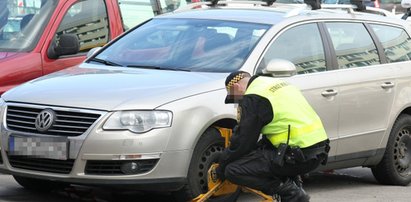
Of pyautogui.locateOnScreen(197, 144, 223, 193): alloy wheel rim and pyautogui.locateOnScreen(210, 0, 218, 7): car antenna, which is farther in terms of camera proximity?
pyautogui.locateOnScreen(210, 0, 218, 7): car antenna

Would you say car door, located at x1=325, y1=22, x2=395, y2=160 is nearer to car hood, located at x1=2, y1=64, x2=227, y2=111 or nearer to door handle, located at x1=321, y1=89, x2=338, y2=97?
door handle, located at x1=321, y1=89, x2=338, y2=97

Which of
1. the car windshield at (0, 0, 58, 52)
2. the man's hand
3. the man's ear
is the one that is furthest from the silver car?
the car windshield at (0, 0, 58, 52)

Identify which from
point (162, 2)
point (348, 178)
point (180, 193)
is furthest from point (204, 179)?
point (162, 2)

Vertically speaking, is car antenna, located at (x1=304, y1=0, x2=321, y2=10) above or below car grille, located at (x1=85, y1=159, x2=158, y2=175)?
above

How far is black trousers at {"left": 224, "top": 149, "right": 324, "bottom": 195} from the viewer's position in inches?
229

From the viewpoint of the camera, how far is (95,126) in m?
6.36

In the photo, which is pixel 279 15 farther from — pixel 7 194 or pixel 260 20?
pixel 7 194

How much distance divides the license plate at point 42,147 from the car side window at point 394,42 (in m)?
3.63

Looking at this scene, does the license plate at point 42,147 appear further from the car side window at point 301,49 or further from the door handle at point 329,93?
the door handle at point 329,93

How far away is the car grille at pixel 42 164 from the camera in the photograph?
6488 millimetres

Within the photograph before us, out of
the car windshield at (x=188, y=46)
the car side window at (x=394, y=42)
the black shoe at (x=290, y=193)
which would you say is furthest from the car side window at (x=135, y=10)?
the black shoe at (x=290, y=193)

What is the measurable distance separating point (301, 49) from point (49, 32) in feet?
8.91

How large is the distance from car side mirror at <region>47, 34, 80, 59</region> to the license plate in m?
2.20

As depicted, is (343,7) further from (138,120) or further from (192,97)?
(138,120)
